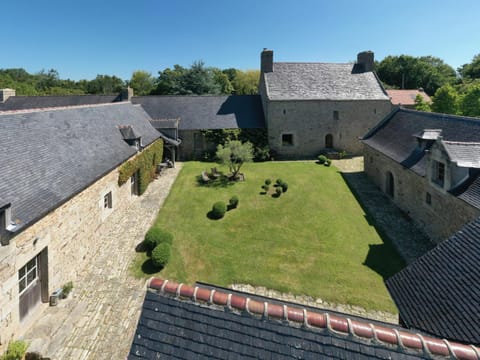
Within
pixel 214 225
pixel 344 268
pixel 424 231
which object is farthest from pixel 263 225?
pixel 424 231

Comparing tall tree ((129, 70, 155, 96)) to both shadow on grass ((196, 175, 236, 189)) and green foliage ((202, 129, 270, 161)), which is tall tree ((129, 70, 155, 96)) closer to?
green foliage ((202, 129, 270, 161))

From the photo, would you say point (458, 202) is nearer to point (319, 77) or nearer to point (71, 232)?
point (71, 232)

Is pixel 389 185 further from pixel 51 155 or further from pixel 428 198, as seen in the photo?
pixel 51 155

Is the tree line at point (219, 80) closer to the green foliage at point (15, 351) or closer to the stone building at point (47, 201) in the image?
the stone building at point (47, 201)

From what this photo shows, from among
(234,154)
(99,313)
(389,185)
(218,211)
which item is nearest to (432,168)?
(389,185)

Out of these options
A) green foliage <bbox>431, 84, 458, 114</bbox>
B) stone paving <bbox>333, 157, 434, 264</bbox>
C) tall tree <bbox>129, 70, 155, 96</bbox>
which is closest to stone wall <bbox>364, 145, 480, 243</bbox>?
stone paving <bbox>333, 157, 434, 264</bbox>

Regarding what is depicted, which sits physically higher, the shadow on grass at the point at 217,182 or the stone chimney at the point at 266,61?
the stone chimney at the point at 266,61

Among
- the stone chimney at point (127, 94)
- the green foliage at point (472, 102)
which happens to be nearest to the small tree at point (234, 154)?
the stone chimney at point (127, 94)

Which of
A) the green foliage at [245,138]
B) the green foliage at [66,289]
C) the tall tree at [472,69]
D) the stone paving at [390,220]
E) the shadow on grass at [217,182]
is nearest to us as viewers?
the green foliage at [66,289]
